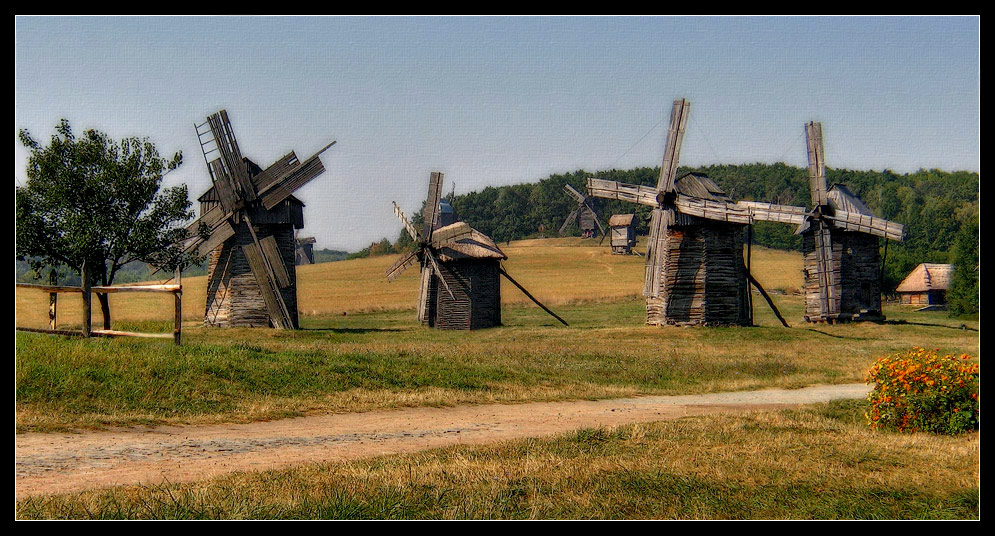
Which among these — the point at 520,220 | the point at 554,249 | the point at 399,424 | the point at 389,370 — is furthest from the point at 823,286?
the point at 520,220

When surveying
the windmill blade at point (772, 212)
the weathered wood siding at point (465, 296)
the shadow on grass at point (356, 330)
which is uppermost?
the windmill blade at point (772, 212)

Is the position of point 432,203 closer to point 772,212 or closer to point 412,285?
point 772,212

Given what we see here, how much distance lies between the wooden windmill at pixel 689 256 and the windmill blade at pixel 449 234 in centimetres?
962

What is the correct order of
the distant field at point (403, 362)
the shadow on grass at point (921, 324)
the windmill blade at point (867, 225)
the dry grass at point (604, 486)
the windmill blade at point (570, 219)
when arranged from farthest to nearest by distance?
the windmill blade at point (570, 219) → the shadow on grass at point (921, 324) → the windmill blade at point (867, 225) → the distant field at point (403, 362) → the dry grass at point (604, 486)

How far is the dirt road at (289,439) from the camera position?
10.6m

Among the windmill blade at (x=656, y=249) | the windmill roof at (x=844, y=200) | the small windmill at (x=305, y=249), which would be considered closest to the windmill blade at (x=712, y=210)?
the windmill blade at (x=656, y=249)

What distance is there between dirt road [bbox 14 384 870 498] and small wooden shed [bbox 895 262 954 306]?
47.4 metres

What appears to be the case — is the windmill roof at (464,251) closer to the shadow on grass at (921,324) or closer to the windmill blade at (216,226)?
the windmill blade at (216,226)

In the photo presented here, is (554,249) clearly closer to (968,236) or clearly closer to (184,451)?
(968,236)

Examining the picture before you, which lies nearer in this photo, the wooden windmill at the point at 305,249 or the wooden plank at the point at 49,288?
the wooden plank at the point at 49,288

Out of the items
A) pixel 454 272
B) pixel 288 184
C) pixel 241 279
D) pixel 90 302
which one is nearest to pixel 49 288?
Result: pixel 90 302

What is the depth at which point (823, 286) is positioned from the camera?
143 feet

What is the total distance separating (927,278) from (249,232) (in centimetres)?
4933

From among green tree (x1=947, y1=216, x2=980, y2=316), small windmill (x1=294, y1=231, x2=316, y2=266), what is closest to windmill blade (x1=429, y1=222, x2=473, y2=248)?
green tree (x1=947, y1=216, x2=980, y2=316)
